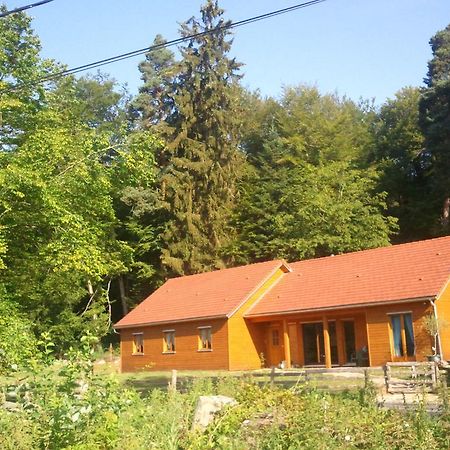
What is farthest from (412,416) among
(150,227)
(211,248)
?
(150,227)

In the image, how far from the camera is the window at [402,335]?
24125 millimetres

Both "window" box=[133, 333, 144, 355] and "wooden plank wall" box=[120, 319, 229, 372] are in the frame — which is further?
"window" box=[133, 333, 144, 355]

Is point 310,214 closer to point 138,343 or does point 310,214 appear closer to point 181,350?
point 181,350

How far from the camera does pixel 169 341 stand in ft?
108

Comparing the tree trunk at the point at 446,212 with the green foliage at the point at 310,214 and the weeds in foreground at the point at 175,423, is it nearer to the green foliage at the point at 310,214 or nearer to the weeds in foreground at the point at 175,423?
the green foliage at the point at 310,214

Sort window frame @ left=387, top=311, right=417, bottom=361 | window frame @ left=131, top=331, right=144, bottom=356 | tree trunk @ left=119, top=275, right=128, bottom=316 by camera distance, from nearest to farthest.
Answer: window frame @ left=387, top=311, right=417, bottom=361, window frame @ left=131, top=331, right=144, bottom=356, tree trunk @ left=119, top=275, right=128, bottom=316

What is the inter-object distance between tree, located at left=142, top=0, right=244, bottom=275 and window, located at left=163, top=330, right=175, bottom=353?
9.97 m

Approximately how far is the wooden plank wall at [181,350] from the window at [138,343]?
0.23 m

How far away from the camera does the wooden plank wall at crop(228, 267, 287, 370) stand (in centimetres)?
2933

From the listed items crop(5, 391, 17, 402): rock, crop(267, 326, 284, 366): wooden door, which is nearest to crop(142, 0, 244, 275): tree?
crop(267, 326, 284, 366): wooden door

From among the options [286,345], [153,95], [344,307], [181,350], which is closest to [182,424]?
[344,307]

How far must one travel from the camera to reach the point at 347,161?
46.0 meters

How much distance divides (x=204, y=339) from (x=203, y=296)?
3.09 m

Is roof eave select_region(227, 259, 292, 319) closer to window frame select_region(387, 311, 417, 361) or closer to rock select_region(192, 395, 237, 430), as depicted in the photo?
window frame select_region(387, 311, 417, 361)
